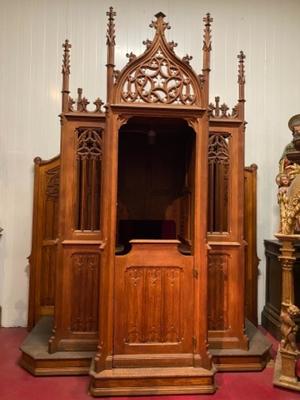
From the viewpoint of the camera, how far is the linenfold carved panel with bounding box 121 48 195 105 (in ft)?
8.80

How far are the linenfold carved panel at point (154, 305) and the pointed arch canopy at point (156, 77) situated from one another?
132 cm

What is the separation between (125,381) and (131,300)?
23.1 inches

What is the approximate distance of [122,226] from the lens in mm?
3758

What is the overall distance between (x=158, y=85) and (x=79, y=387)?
2.43 metres

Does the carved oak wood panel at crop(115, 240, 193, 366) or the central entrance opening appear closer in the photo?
the carved oak wood panel at crop(115, 240, 193, 366)

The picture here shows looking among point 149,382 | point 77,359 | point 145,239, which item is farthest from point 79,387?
point 145,239

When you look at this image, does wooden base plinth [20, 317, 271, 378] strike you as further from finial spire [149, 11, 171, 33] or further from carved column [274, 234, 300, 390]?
finial spire [149, 11, 171, 33]

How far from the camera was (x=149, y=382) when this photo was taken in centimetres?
262

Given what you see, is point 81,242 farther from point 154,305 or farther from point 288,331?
point 288,331

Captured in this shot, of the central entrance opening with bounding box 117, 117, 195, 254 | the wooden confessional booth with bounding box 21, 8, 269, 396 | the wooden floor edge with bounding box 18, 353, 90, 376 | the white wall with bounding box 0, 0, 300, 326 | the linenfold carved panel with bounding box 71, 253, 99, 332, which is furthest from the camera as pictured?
the white wall with bounding box 0, 0, 300, 326

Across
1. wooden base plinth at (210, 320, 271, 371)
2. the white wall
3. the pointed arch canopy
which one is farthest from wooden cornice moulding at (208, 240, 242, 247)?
the white wall

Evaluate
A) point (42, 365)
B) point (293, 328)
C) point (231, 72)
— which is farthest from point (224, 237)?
point (231, 72)

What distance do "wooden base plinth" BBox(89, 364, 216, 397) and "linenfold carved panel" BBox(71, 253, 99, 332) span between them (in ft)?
1.65

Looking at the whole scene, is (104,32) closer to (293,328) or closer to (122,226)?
(122,226)
